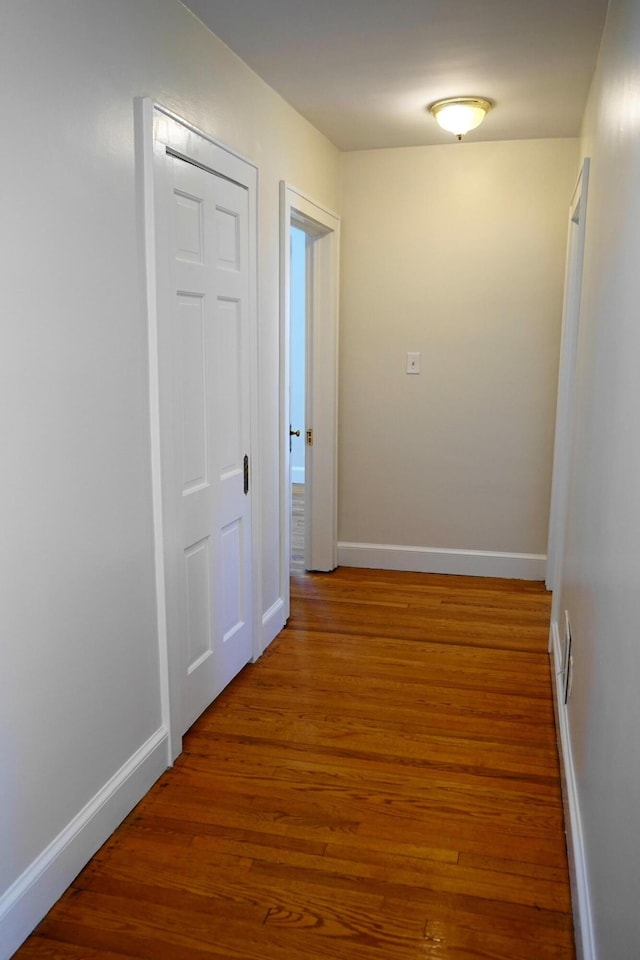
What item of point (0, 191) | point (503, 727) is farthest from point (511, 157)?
point (0, 191)

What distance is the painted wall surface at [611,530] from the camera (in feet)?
4.15

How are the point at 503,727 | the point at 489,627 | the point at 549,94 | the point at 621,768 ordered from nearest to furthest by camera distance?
the point at 621,768 → the point at 503,727 → the point at 549,94 → the point at 489,627

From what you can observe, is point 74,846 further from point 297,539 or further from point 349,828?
point 297,539

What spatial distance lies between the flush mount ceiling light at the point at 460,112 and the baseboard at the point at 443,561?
2321 mm

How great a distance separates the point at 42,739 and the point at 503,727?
167 cm

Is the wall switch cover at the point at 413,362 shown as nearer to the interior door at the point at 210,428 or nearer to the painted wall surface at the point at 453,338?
the painted wall surface at the point at 453,338

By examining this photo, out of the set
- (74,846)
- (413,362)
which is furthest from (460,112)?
(74,846)

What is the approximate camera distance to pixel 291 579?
177 inches

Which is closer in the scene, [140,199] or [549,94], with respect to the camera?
[140,199]

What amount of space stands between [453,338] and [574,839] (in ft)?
9.82

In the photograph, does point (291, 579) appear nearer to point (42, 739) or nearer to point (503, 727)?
point (503, 727)

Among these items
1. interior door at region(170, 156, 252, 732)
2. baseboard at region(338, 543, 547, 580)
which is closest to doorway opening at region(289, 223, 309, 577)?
baseboard at region(338, 543, 547, 580)

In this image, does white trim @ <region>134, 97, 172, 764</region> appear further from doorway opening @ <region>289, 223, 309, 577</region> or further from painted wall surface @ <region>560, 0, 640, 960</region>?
doorway opening @ <region>289, 223, 309, 577</region>

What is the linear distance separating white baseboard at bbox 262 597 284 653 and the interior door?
240 mm
